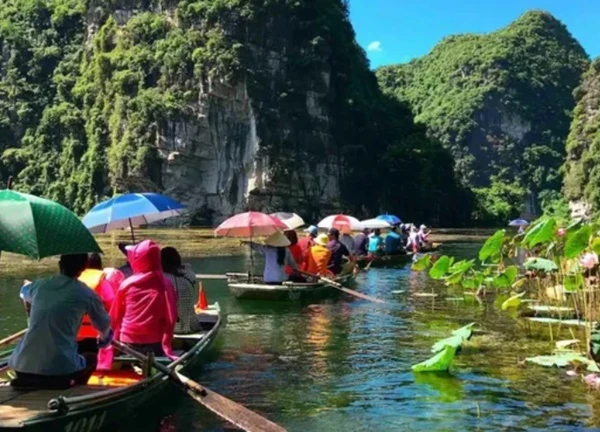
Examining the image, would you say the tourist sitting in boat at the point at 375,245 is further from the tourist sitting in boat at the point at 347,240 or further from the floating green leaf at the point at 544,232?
the floating green leaf at the point at 544,232

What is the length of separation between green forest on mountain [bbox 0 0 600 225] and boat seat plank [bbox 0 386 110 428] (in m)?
54.6

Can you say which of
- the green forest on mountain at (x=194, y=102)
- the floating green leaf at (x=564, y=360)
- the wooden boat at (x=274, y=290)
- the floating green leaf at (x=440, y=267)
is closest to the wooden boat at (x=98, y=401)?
the floating green leaf at (x=564, y=360)

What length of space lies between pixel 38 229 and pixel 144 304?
7.31 ft

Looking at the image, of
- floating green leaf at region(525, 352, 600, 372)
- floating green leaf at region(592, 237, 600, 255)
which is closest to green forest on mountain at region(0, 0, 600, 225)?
floating green leaf at region(525, 352, 600, 372)

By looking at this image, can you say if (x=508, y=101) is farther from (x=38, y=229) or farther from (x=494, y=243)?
(x=38, y=229)

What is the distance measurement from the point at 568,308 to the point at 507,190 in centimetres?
7707

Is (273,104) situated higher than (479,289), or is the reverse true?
(273,104)

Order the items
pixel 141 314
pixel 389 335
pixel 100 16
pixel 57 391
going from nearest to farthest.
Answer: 1. pixel 57 391
2. pixel 141 314
3. pixel 389 335
4. pixel 100 16

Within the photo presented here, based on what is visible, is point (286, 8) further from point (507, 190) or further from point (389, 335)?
point (389, 335)

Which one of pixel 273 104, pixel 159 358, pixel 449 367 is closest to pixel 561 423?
pixel 449 367

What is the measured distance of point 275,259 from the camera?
14344 millimetres

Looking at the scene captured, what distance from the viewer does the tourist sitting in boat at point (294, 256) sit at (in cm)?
1439

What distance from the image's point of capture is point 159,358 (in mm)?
7379

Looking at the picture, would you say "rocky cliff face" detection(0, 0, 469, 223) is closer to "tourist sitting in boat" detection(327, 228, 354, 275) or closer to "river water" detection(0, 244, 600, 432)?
"tourist sitting in boat" detection(327, 228, 354, 275)
